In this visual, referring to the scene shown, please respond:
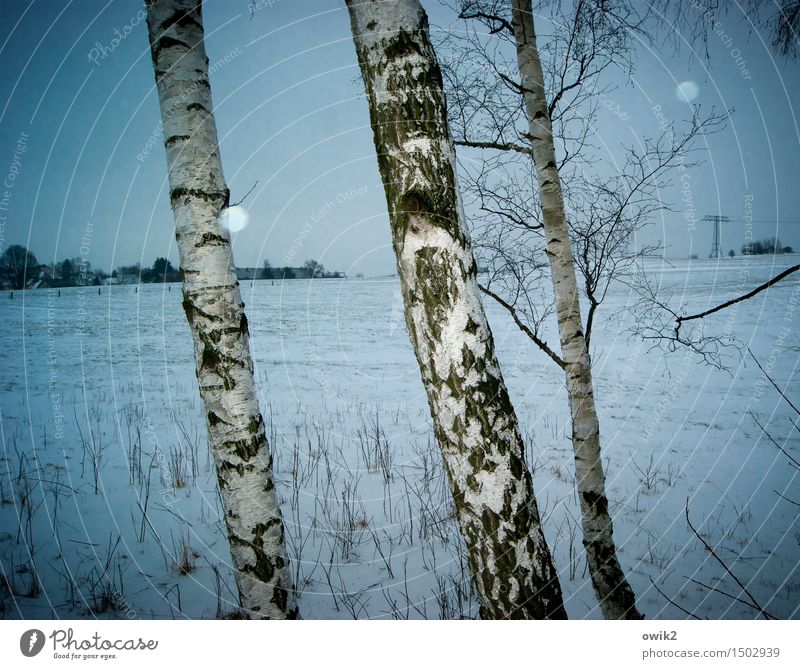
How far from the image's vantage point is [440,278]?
1.37 metres

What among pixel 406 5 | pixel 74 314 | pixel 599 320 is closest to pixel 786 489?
pixel 406 5

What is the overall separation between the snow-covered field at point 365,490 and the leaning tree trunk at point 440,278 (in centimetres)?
135

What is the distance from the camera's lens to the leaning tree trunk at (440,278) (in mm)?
1363

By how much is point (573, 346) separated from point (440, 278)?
5.24 feet

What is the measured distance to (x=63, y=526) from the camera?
10.2 feet

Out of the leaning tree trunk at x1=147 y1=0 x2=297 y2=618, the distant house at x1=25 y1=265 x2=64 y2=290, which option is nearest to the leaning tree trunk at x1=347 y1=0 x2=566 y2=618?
the leaning tree trunk at x1=147 y1=0 x2=297 y2=618

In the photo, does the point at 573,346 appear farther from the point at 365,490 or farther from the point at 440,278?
the point at 365,490

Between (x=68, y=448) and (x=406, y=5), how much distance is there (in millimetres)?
5647

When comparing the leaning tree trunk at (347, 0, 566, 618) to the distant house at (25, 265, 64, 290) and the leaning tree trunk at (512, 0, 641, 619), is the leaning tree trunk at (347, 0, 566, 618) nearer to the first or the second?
the leaning tree trunk at (512, 0, 641, 619)

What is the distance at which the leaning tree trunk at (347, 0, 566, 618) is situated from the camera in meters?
1.36

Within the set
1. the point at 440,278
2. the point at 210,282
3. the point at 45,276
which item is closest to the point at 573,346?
the point at 440,278

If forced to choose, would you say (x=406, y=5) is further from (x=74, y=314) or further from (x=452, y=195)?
(x=74, y=314)

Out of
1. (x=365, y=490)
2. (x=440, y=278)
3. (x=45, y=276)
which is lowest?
(x=365, y=490)

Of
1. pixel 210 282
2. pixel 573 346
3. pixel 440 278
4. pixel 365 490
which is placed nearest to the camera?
pixel 440 278
